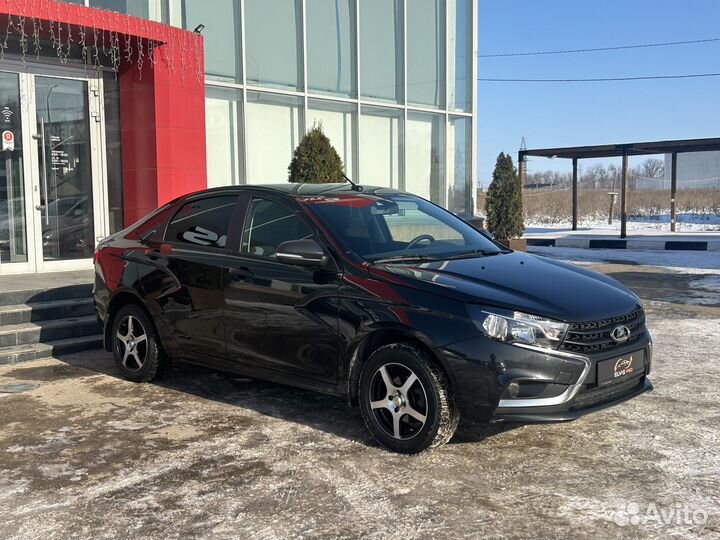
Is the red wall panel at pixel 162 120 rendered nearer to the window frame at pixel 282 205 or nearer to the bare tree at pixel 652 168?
the window frame at pixel 282 205

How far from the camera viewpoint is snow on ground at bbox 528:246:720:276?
13947 mm

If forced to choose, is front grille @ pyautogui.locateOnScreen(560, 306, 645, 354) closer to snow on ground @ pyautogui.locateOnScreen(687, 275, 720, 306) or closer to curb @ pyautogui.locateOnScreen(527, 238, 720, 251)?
snow on ground @ pyautogui.locateOnScreen(687, 275, 720, 306)

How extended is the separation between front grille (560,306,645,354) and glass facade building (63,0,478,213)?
8.51 meters

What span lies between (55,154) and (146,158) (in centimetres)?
122

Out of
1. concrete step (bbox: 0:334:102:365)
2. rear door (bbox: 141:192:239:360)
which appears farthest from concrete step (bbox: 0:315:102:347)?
rear door (bbox: 141:192:239:360)

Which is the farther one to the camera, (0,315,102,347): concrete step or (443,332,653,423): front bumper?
(0,315,102,347): concrete step

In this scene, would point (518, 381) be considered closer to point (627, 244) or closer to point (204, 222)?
point (204, 222)

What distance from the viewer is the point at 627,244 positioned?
809 inches

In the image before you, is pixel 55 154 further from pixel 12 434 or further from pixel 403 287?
pixel 403 287

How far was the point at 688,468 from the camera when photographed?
4.09 metres

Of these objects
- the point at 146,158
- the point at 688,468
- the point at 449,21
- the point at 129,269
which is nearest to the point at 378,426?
the point at 688,468

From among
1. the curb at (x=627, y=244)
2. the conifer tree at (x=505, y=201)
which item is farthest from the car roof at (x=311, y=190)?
the curb at (x=627, y=244)

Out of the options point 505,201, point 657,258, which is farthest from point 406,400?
point 657,258

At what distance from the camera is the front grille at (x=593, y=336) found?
4.07 m
